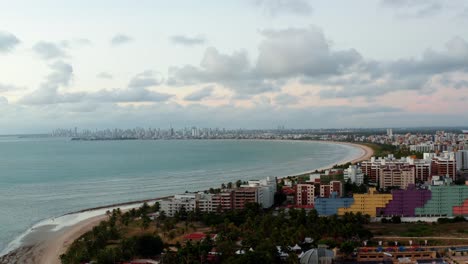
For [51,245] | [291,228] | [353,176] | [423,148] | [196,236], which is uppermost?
[423,148]

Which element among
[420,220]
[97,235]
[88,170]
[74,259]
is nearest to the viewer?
[74,259]

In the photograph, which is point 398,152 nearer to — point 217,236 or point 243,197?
point 243,197

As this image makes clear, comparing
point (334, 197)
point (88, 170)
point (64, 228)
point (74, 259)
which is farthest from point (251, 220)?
point (88, 170)

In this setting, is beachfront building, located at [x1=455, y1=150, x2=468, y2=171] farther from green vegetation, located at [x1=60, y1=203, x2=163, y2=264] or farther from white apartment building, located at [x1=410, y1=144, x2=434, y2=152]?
green vegetation, located at [x1=60, y1=203, x2=163, y2=264]

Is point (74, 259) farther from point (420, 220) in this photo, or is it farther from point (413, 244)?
point (420, 220)

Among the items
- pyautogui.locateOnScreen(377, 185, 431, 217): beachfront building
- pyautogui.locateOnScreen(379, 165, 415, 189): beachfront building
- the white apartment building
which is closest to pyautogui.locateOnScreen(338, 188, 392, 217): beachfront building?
pyautogui.locateOnScreen(377, 185, 431, 217): beachfront building

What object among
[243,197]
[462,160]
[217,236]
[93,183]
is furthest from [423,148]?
[217,236]
